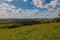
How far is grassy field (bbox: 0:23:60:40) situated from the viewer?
6043 millimetres

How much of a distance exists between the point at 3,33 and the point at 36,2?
2.86 meters

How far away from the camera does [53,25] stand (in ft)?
24.8

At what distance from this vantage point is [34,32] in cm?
675

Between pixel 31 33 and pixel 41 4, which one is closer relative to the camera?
pixel 31 33

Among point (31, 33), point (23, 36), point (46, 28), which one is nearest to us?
point (23, 36)

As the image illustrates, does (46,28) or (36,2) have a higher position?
(36,2)

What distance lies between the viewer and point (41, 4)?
768 centimetres

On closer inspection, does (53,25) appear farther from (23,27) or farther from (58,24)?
(23,27)

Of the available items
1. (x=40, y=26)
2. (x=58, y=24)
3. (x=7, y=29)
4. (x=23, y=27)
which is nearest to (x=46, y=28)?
(x=40, y=26)

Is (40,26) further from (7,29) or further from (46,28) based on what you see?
(7,29)

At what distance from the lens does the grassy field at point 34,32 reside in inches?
238

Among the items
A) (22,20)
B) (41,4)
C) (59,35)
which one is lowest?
(59,35)

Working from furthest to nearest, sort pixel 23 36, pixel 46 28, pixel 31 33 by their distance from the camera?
1. pixel 46 28
2. pixel 31 33
3. pixel 23 36

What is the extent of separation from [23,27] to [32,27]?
0.58 metres
